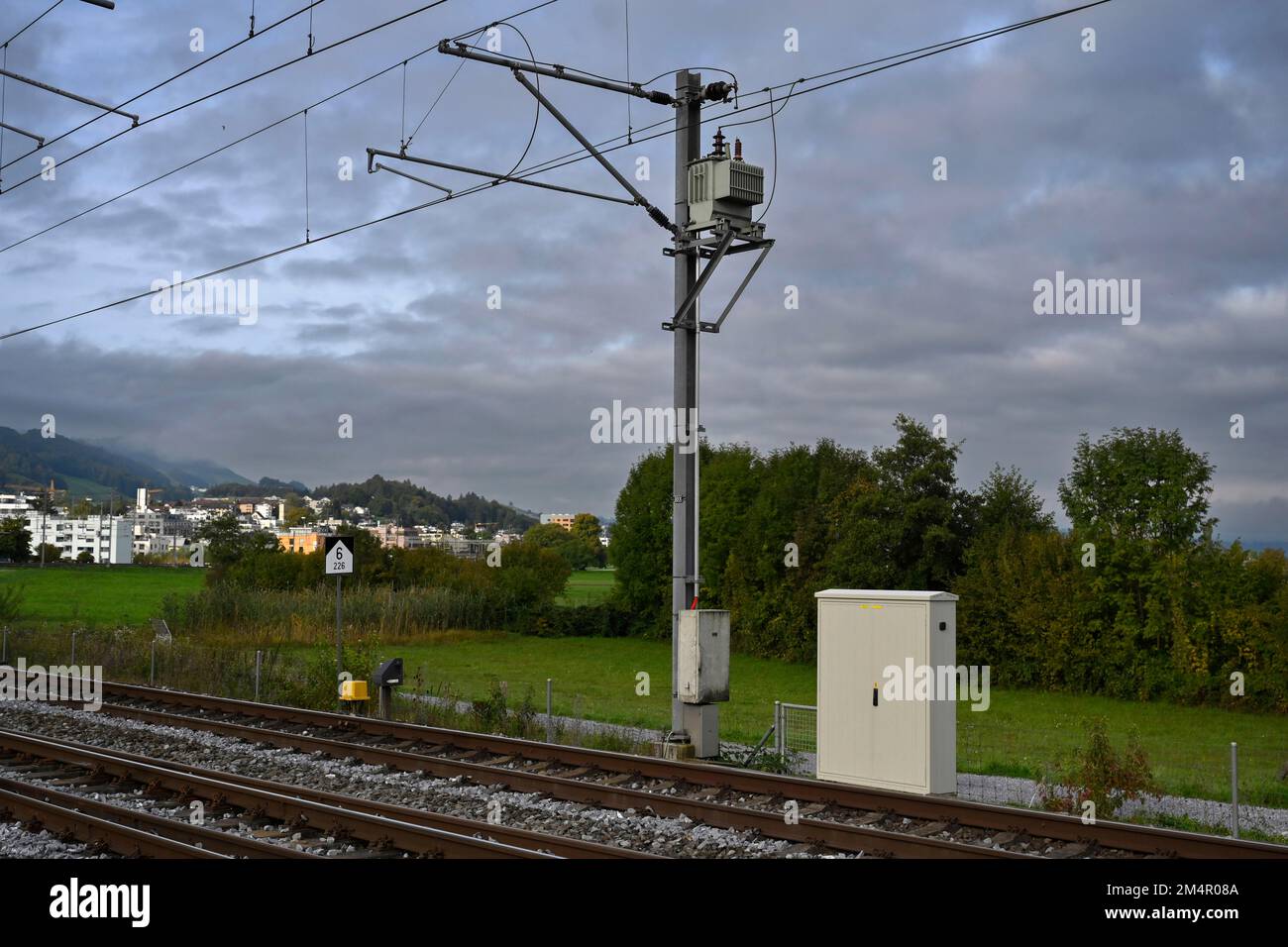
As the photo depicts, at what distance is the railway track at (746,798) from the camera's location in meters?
10.5

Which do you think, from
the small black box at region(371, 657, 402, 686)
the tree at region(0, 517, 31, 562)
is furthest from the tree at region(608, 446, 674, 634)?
the tree at region(0, 517, 31, 562)

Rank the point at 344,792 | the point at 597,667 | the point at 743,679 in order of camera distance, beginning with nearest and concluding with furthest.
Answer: the point at 344,792 → the point at 743,679 → the point at 597,667

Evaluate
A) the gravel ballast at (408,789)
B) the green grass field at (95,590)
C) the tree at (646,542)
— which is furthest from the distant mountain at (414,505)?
the gravel ballast at (408,789)

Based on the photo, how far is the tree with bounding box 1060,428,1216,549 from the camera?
3120 centimetres

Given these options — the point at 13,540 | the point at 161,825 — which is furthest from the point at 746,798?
the point at 13,540

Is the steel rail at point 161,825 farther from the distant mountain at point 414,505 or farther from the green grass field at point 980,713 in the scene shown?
the distant mountain at point 414,505

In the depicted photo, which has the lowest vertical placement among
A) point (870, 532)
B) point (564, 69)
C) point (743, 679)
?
point (743, 679)

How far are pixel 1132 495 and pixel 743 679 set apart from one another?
1237cm

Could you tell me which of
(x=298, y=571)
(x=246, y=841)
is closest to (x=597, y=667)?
(x=298, y=571)

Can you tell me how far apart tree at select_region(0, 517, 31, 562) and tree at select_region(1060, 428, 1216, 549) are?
107305 mm

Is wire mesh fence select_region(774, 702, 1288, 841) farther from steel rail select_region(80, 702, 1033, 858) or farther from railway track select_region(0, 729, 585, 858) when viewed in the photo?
railway track select_region(0, 729, 585, 858)
